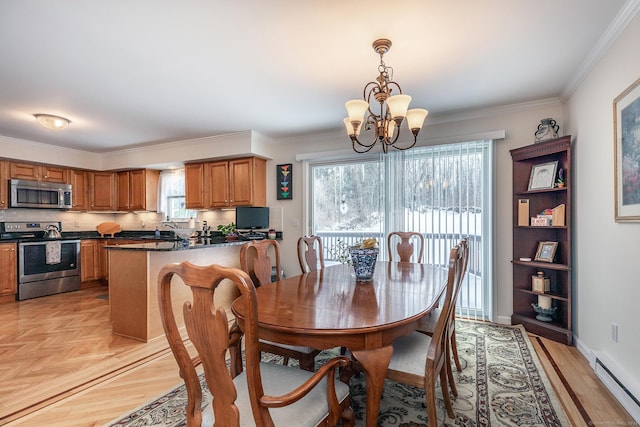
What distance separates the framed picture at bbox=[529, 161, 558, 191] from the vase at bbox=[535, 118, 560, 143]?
0.92 feet

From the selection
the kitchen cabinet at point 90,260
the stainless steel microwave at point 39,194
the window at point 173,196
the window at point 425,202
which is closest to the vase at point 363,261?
the window at point 425,202

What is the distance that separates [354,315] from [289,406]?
46cm

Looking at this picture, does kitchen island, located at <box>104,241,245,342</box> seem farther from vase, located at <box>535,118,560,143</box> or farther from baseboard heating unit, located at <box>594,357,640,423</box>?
vase, located at <box>535,118,560,143</box>

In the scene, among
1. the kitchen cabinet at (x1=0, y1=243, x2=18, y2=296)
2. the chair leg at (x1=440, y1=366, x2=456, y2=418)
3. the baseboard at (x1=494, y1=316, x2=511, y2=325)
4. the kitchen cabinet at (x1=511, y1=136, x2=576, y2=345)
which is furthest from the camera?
the kitchen cabinet at (x1=0, y1=243, x2=18, y2=296)

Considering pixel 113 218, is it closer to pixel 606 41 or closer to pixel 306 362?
pixel 306 362

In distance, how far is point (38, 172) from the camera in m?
5.19

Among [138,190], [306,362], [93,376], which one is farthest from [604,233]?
[138,190]

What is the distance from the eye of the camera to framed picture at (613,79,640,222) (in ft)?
6.20

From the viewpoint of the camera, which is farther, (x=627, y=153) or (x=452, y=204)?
(x=452, y=204)

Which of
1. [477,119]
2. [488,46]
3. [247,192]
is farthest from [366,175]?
[488,46]

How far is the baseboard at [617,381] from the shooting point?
183cm

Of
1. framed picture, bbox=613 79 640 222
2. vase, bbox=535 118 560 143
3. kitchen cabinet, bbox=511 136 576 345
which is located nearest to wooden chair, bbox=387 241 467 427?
framed picture, bbox=613 79 640 222

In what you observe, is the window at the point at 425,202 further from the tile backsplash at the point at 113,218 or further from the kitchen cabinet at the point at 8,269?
the kitchen cabinet at the point at 8,269

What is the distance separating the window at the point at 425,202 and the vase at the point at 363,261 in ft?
3.22
